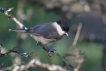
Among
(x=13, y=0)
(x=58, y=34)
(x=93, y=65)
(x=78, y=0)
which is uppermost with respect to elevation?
(x=13, y=0)

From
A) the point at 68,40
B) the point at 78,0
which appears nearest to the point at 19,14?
the point at 78,0

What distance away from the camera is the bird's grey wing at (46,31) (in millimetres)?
3634

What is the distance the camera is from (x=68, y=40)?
24.9 ft

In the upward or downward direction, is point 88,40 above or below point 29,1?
below

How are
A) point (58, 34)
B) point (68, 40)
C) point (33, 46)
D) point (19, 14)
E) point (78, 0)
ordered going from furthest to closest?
point (68, 40) < point (33, 46) < point (78, 0) < point (19, 14) < point (58, 34)

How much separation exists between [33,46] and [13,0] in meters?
1.02

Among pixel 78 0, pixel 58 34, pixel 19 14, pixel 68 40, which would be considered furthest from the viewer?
pixel 68 40

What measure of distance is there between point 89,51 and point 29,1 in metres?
1.55

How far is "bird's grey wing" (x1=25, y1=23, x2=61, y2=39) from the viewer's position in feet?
11.9

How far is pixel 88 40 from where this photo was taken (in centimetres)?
526

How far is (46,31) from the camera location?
3760 mm

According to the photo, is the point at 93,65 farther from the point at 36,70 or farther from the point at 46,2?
the point at 46,2

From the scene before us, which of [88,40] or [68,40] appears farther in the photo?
[68,40]

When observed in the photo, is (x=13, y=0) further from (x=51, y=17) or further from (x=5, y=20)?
(x=51, y=17)
